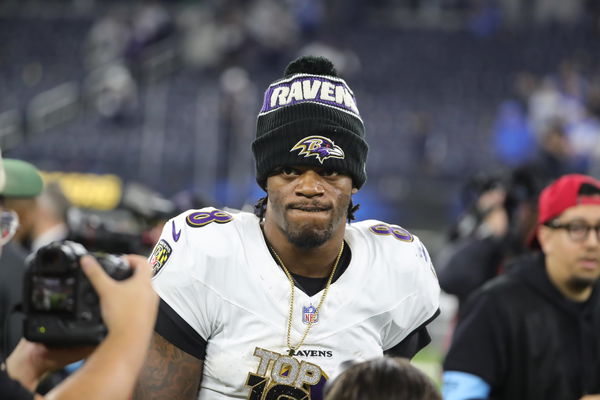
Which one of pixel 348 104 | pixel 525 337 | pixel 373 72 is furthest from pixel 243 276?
pixel 373 72

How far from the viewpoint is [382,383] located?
2.05 m

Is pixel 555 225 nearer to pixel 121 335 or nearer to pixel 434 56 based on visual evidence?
pixel 121 335

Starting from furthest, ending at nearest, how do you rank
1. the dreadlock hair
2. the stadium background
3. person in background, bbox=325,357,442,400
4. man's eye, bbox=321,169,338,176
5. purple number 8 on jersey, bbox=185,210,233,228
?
the stadium background → the dreadlock hair → purple number 8 on jersey, bbox=185,210,233,228 → man's eye, bbox=321,169,338,176 → person in background, bbox=325,357,442,400

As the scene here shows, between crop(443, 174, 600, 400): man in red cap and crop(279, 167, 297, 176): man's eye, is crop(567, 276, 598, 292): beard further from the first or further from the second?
crop(279, 167, 297, 176): man's eye

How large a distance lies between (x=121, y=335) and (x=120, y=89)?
1534cm

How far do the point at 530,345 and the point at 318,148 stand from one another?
1403 mm

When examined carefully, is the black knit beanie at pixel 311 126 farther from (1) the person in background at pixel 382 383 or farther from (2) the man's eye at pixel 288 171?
(1) the person in background at pixel 382 383

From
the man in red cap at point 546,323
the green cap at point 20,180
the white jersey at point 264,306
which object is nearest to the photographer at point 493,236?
the man in red cap at point 546,323

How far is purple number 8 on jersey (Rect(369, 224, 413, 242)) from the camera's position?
320cm

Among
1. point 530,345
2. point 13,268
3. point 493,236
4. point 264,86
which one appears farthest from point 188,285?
point 264,86

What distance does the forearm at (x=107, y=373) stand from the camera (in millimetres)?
1922

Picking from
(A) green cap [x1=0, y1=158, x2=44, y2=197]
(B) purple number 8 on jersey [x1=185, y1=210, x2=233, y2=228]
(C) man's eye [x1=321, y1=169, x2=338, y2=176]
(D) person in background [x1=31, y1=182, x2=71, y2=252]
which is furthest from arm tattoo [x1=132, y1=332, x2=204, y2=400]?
(D) person in background [x1=31, y1=182, x2=71, y2=252]

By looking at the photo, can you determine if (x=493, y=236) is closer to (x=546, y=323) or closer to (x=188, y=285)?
(x=546, y=323)

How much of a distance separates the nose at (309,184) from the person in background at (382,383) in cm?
84
